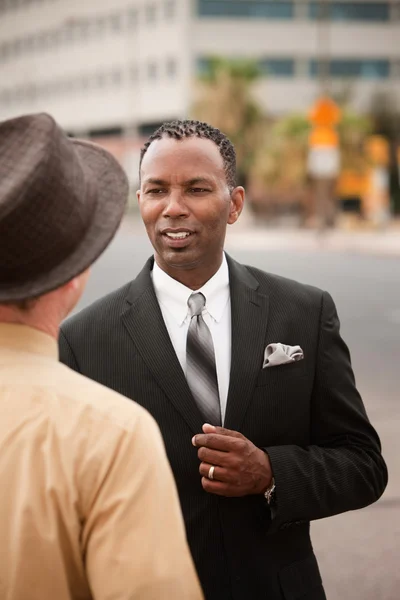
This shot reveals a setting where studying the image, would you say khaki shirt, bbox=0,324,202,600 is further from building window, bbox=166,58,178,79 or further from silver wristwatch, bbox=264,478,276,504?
building window, bbox=166,58,178,79

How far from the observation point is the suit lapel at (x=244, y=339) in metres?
2.64

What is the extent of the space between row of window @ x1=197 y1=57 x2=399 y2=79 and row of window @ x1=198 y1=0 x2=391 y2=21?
303 cm

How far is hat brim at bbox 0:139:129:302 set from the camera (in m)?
1.71

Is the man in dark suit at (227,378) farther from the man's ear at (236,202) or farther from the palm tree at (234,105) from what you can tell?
the palm tree at (234,105)

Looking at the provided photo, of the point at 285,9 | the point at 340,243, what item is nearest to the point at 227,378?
the point at 340,243

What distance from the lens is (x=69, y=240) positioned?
172 centimetres

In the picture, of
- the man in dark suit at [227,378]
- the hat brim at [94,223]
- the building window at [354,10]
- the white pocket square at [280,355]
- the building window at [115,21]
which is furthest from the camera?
the building window at [115,21]

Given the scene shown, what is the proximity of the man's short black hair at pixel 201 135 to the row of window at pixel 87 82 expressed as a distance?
244ft

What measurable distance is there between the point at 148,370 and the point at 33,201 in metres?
1.06

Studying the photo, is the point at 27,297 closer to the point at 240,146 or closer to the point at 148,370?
the point at 148,370

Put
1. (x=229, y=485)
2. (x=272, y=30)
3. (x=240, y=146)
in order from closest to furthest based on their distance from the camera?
(x=229, y=485), (x=240, y=146), (x=272, y=30)

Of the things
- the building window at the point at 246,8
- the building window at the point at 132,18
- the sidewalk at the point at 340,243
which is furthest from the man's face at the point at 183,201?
the building window at the point at 132,18

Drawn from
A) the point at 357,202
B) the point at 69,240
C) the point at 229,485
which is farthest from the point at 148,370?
the point at 357,202

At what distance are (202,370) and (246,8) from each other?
2983 inches
